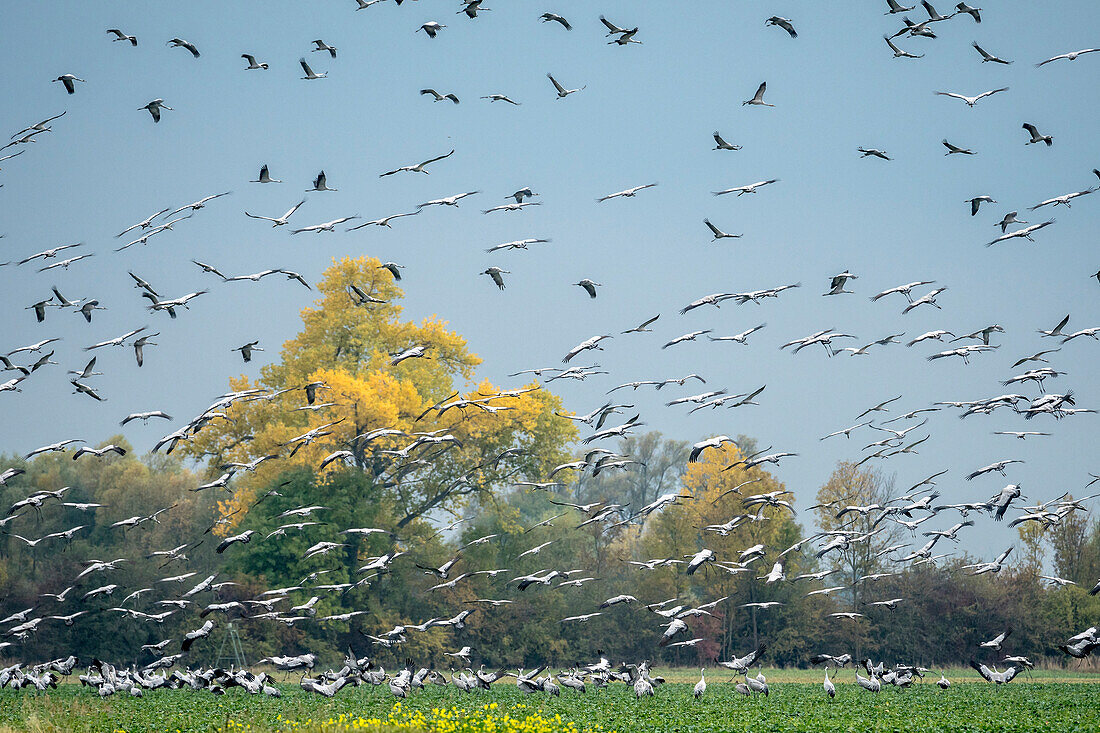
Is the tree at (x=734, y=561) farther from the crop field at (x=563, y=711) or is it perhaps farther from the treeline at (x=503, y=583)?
the crop field at (x=563, y=711)

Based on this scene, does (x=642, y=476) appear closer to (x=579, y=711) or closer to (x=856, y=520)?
(x=856, y=520)

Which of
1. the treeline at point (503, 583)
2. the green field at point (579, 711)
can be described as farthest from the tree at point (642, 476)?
the green field at point (579, 711)

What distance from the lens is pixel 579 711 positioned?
27391mm

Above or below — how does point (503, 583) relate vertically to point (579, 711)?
below

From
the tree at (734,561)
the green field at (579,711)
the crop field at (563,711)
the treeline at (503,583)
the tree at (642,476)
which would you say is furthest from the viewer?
the tree at (642,476)

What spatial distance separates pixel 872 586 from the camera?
59.9m

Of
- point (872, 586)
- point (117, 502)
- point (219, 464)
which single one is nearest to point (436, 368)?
point (219, 464)

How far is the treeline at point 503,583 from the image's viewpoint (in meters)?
49.3

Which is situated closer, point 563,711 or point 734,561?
point 563,711

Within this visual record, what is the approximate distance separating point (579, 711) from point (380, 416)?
23.9 metres

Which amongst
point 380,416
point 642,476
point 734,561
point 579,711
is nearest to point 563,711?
point 579,711

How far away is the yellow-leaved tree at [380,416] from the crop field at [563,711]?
15.0 m

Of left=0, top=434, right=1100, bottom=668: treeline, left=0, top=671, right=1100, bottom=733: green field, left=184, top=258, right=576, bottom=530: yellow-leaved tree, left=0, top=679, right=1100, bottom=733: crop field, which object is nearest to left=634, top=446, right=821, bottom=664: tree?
left=0, top=434, right=1100, bottom=668: treeline

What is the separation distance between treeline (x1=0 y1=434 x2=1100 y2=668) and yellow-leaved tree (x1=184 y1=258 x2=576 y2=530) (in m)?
1.37
